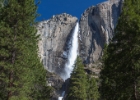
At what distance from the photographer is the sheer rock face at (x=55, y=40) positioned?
121500mm

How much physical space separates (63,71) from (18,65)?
97.4 metres

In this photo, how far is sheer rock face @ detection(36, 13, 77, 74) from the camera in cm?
12150

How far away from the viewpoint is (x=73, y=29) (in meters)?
132

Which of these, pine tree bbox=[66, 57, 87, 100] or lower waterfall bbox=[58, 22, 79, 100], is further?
lower waterfall bbox=[58, 22, 79, 100]

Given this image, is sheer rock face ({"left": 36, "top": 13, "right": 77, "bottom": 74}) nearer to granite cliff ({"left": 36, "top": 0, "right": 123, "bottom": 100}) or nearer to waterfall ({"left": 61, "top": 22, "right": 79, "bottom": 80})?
granite cliff ({"left": 36, "top": 0, "right": 123, "bottom": 100})

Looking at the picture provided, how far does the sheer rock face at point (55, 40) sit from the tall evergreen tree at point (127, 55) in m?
99.0

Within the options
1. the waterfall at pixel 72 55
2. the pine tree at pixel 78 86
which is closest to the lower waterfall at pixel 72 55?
the waterfall at pixel 72 55

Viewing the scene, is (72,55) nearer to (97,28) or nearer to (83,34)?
(83,34)

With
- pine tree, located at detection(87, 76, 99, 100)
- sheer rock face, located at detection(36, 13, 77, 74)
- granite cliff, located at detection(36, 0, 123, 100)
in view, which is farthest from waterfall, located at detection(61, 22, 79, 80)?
pine tree, located at detection(87, 76, 99, 100)

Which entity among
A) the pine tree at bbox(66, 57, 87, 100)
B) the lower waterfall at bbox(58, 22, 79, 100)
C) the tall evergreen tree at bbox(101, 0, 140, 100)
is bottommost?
the tall evergreen tree at bbox(101, 0, 140, 100)

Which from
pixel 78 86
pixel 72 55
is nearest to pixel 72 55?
pixel 72 55

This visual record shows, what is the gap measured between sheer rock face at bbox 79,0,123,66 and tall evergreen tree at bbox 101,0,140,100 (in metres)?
93.7

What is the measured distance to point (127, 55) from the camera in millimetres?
19562

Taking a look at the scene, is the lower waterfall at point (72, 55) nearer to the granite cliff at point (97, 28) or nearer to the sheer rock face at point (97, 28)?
the granite cliff at point (97, 28)
